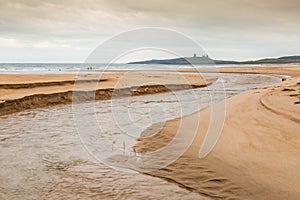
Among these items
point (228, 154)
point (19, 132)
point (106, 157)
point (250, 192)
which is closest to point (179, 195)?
point (250, 192)

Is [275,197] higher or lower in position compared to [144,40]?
lower

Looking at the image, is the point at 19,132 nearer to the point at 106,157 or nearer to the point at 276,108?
the point at 106,157

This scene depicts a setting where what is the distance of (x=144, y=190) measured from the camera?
16.9 feet

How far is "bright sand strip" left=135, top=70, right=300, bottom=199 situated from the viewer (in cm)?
493

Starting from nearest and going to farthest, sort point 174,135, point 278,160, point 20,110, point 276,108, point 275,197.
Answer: point 275,197 → point 278,160 → point 174,135 → point 276,108 → point 20,110

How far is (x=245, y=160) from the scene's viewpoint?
6.17 metres

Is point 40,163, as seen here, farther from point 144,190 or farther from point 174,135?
point 174,135

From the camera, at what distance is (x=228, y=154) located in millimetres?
6672

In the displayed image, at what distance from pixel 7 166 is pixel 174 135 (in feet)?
13.5

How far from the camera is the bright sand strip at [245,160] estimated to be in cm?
493

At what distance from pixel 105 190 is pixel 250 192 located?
221 cm

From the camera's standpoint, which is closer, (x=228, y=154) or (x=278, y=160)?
(x=278, y=160)

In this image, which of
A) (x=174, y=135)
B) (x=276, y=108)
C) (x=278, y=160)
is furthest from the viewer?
(x=276, y=108)

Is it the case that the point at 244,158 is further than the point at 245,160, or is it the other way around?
the point at 244,158
